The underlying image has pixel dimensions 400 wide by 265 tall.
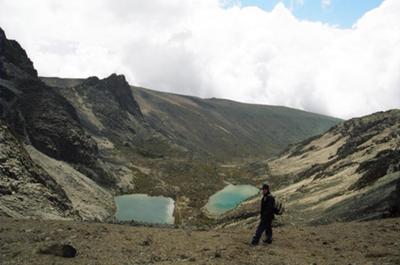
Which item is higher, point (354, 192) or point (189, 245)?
point (354, 192)

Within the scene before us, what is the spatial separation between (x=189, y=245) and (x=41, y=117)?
8267 centimetres

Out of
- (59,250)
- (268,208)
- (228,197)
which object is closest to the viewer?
(59,250)

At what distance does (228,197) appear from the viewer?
115062 mm

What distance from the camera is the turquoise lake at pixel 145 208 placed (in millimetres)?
79875

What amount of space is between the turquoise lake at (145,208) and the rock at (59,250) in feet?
180

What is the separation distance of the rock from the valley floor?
0.83ft

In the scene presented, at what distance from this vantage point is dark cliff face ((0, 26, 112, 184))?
91750 mm

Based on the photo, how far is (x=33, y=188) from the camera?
51594 millimetres

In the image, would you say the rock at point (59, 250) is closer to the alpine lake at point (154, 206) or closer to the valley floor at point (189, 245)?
the valley floor at point (189, 245)

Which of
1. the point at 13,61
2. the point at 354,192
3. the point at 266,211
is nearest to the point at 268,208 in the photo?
the point at 266,211

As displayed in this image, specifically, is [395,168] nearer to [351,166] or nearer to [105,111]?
[351,166]

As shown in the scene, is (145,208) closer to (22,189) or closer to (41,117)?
(41,117)

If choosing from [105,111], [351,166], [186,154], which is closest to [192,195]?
[351,166]

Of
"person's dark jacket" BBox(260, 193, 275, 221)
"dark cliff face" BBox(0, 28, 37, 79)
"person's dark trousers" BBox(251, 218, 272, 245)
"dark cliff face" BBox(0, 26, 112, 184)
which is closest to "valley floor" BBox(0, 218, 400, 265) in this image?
"person's dark trousers" BBox(251, 218, 272, 245)
